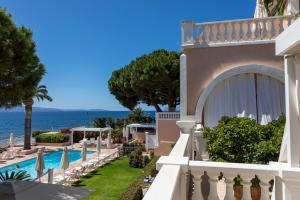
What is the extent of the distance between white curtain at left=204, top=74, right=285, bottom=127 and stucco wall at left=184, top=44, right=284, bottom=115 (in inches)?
18.7

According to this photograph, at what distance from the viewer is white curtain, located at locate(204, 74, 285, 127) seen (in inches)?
333

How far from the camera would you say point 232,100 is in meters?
8.76

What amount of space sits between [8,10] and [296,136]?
8.70 metres

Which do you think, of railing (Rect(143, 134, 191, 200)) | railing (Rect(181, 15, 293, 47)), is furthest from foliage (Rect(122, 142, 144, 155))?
railing (Rect(143, 134, 191, 200))

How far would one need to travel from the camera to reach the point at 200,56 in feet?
30.5

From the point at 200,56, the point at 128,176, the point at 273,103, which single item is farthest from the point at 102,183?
the point at 273,103

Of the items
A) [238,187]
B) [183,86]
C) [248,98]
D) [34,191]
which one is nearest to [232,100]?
[248,98]

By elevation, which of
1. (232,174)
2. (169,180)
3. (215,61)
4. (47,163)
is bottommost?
(47,163)

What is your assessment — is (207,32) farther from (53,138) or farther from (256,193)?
(53,138)

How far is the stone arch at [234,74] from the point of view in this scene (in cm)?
843

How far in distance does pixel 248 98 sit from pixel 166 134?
26.7 feet

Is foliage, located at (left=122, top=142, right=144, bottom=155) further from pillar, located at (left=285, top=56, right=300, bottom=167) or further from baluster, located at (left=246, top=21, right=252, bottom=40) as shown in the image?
pillar, located at (left=285, top=56, right=300, bottom=167)

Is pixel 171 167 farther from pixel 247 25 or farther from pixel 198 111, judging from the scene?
pixel 247 25

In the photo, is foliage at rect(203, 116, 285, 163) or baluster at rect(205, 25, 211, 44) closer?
foliage at rect(203, 116, 285, 163)
